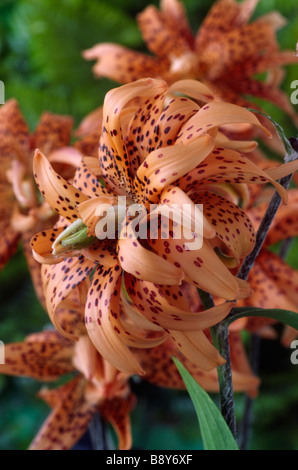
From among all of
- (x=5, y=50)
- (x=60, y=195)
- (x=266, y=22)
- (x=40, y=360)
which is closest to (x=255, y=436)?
(x=40, y=360)

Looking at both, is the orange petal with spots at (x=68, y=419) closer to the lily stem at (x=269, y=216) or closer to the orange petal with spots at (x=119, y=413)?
the orange petal with spots at (x=119, y=413)

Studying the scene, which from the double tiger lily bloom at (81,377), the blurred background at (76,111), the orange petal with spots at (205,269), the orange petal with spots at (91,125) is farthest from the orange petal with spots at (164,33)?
the orange petal with spots at (205,269)

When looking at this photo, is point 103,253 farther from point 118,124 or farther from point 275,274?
point 275,274

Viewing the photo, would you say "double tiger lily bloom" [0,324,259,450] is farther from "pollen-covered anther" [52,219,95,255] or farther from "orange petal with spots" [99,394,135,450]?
"pollen-covered anther" [52,219,95,255]

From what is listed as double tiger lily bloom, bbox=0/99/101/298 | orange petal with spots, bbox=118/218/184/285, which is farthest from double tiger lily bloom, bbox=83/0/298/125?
orange petal with spots, bbox=118/218/184/285

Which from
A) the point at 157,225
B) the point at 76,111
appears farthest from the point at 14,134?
the point at 76,111
